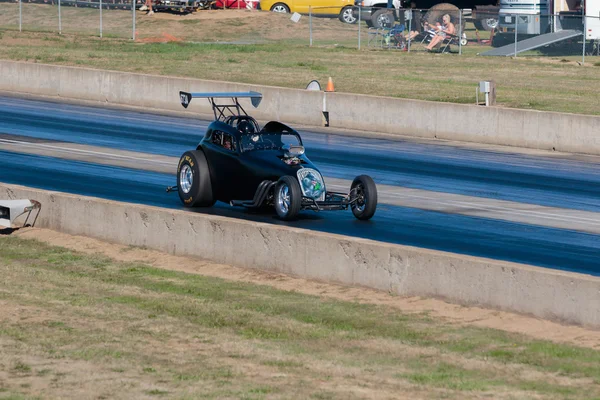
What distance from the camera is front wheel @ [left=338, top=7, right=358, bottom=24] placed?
58.5 m

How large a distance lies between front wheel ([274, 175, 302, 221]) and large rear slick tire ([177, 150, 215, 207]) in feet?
5.18

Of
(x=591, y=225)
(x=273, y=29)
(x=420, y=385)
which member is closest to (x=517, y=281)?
(x=420, y=385)

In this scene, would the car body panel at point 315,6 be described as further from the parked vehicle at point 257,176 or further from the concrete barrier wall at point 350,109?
the parked vehicle at point 257,176

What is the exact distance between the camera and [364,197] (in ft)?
57.6

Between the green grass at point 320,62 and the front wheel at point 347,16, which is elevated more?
the front wheel at point 347,16

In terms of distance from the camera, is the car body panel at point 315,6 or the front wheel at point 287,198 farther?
the car body panel at point 315,6

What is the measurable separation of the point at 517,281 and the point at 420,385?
2.96m

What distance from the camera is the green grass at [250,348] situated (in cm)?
923

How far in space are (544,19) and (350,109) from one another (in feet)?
54.3

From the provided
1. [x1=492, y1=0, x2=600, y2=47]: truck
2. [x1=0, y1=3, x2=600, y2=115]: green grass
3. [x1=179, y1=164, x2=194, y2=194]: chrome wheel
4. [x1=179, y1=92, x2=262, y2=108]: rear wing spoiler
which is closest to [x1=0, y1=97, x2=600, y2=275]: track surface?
[x1=179, y1=164, x2=194, y2=194]: chrome wheel

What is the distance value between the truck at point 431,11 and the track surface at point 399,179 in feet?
53.9

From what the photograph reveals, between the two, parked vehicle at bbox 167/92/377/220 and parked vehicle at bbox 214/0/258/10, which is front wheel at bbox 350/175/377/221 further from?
parked vehicle at bbox 214/0/258/10

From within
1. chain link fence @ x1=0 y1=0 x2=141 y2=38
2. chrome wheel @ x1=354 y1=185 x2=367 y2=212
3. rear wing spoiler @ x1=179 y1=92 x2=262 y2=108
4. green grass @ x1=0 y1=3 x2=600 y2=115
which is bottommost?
chrome wheel @ x1=354 y1=185 x2=367 y2=212

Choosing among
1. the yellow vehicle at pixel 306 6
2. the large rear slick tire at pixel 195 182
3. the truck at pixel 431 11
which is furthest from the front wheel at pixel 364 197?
the yellow vehicle at pixel 306 6
